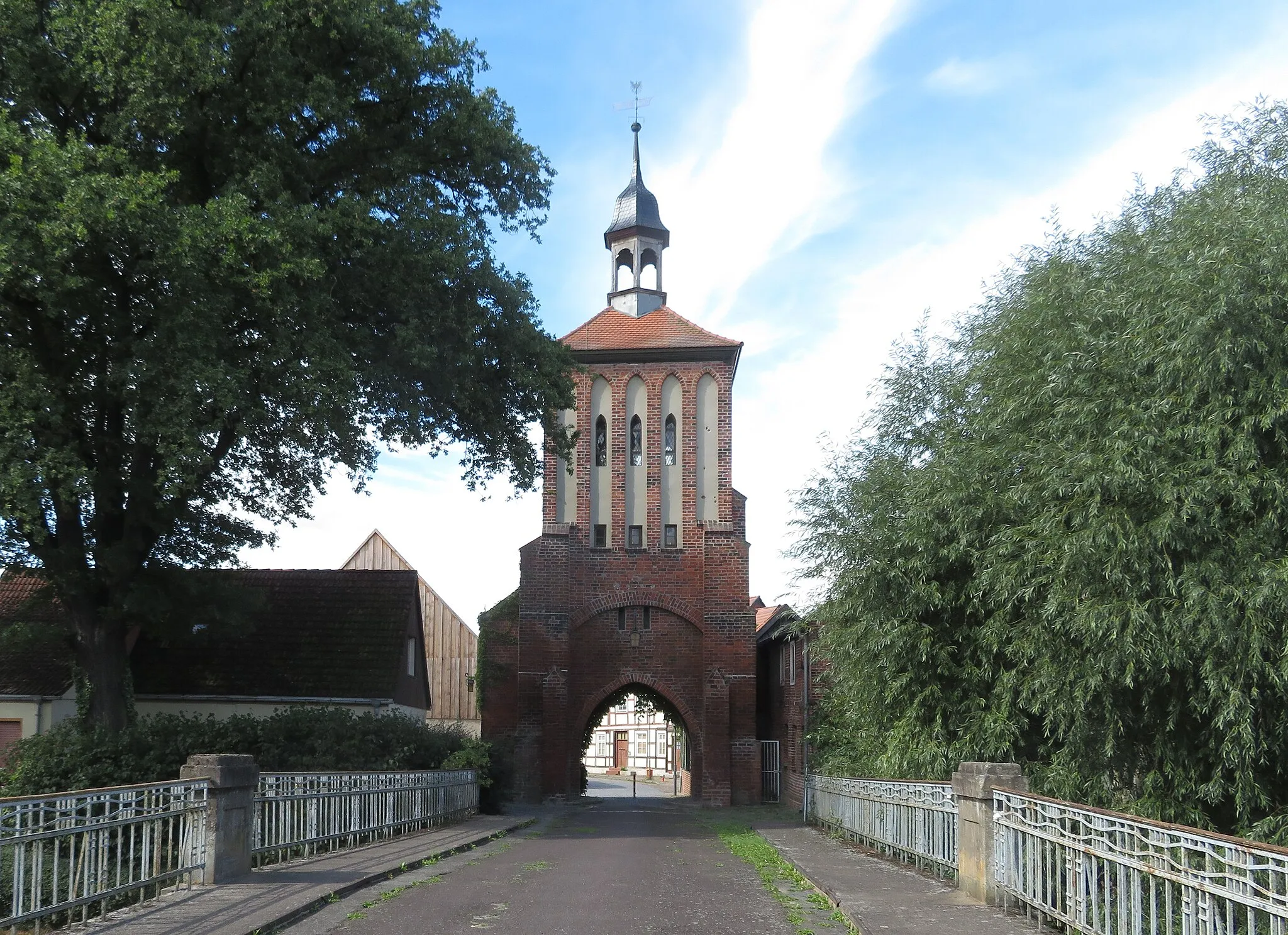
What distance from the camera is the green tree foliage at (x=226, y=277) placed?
14.4m

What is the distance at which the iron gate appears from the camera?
31.1 metres

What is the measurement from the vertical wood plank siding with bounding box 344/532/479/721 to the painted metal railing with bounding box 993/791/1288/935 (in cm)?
3569

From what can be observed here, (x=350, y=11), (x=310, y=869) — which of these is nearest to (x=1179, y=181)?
(x=350, y=11)

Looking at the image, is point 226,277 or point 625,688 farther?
point 625,688

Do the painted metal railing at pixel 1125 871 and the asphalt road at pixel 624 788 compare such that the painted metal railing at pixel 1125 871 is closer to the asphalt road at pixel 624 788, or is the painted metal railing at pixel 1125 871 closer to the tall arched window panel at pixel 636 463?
the tall arched window panel at pixel 636 463

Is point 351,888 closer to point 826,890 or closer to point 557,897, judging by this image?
point 557,897

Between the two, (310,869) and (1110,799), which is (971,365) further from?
(310,869)

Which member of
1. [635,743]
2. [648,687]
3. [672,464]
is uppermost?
[672,464]

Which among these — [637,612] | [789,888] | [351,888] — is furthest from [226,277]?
[637,612]

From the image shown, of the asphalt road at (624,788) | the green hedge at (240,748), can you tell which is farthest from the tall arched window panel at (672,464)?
the asphalt road at (624,788)

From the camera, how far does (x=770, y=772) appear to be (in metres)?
31.7

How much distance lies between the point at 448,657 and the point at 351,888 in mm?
34174

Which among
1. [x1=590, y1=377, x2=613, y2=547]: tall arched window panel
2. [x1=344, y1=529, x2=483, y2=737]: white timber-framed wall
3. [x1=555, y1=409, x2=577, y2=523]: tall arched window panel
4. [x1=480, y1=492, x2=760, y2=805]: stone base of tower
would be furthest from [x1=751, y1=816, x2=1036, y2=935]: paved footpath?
[x1=344, y1=529, x2=483, y2=737]: white timber-framed wall

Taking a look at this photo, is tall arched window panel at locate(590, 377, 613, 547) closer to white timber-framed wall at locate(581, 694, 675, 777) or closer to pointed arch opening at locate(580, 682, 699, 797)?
pointed arch opening at locate(580, 682, 699, 797)
